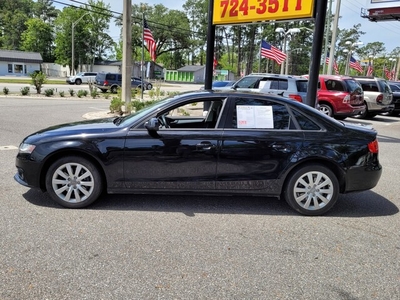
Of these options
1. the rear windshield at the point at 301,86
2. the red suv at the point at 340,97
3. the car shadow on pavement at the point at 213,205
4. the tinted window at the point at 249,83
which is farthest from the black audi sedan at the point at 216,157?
the red suv at the point at 340,97

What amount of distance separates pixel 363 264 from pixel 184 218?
200 cm

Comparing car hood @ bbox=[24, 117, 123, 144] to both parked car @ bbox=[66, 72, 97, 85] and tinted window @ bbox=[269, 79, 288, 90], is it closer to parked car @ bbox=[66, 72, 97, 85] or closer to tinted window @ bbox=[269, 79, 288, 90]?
tinted window @ bbox=[269, 79, 288, 90]

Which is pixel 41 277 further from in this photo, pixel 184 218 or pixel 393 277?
pixel 393 277

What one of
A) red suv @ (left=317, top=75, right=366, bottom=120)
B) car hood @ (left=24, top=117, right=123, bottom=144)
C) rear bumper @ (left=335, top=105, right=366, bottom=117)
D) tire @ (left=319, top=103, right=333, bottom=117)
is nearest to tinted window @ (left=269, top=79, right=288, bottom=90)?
red suv @ (left=317, top=75, right=366, bottom=120)

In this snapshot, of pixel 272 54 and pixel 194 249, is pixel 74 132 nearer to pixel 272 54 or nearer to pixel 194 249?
pixel 194 249

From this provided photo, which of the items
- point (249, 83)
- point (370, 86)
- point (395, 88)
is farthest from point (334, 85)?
point (395, 88)

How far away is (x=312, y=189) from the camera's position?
4.46m

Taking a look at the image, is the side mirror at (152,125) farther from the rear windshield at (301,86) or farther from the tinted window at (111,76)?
the tinted window at (111,76)

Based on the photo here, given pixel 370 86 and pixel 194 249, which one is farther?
pixel 370 86

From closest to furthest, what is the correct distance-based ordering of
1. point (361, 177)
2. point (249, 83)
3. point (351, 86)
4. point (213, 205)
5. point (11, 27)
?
point (361, 177)
point (213, 205)
point (249, 83)
point (351, 86)
point (11, 27)

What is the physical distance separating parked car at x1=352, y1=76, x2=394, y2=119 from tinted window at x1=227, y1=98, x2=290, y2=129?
13.7m

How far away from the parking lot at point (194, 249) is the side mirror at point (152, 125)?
1.06 meters

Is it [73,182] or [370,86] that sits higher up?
[370,86]

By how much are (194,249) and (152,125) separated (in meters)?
1.57
